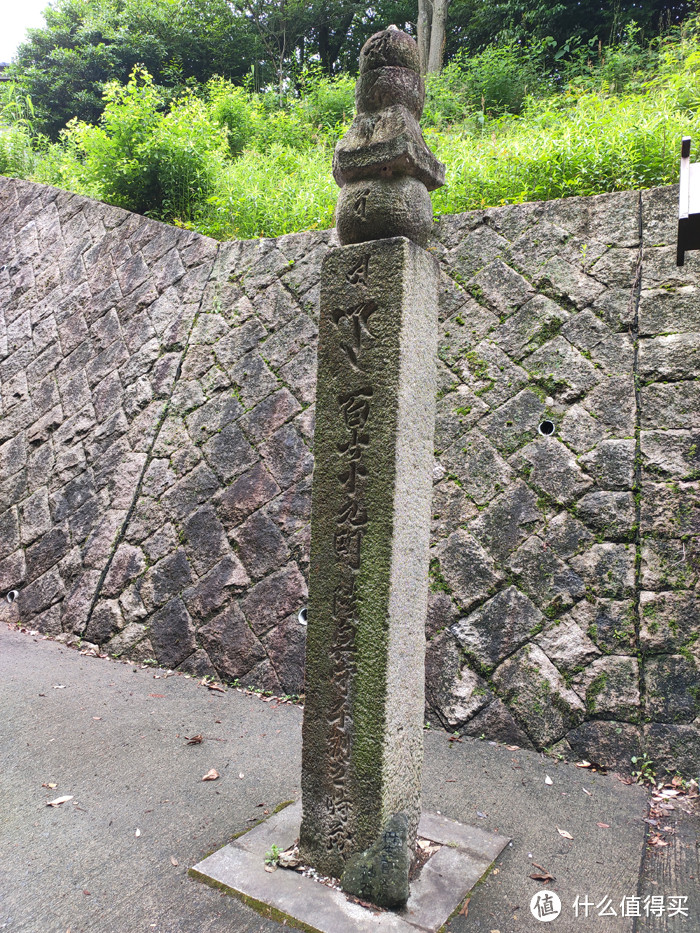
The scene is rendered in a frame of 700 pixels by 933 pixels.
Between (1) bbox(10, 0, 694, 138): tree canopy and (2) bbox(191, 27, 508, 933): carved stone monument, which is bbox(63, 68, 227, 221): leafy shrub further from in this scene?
(1) bbox(10, 0, 694, 138): tree canopy

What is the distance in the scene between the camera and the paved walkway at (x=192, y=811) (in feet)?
8.09

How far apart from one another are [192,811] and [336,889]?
1.03 m

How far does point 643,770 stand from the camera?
3512 millimetres

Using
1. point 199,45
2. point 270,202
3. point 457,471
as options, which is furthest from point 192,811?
point 199,45

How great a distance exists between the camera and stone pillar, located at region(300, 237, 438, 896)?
2.48 m

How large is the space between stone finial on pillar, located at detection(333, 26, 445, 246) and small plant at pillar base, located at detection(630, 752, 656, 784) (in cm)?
308

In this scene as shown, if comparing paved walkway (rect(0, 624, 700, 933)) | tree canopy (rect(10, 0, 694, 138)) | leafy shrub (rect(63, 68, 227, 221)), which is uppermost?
tree canopy (rect(10, 0, 694, 138))

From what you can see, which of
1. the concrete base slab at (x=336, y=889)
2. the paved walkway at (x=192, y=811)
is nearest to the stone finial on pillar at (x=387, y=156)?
the concrete base slab at (x=336, y=889)

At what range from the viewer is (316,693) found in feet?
8.67

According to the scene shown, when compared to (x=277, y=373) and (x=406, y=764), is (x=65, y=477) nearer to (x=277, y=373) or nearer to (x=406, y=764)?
(x=277, y=373)

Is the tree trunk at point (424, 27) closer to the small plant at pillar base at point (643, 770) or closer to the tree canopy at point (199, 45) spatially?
the tree canopy at point (199, 45)

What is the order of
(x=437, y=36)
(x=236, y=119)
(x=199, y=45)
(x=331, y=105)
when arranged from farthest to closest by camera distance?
(x=199, y=45), (x=437, y=36), (x=331, y=105), (x=236, y=119)

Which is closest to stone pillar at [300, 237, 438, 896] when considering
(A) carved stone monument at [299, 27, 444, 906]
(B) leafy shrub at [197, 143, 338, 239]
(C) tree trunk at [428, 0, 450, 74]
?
(A) carved stone monument at [299, 27, 444, 906]

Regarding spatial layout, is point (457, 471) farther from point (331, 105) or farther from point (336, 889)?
point (331, 105)
